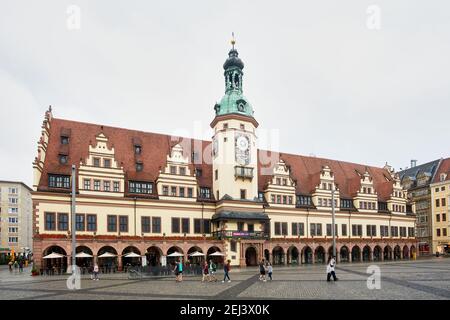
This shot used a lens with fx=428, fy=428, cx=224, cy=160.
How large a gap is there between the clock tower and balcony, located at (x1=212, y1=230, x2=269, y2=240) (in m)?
4.73

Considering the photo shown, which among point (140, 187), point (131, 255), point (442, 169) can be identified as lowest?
point (131, 255)

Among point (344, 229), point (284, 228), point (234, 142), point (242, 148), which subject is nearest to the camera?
point (234, 142)

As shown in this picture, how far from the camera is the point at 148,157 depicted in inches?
2190

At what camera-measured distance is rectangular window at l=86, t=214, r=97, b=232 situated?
47.7 m

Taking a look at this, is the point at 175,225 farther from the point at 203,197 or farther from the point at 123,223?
the point at 123,223

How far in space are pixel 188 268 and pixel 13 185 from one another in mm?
89064

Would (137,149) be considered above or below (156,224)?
above

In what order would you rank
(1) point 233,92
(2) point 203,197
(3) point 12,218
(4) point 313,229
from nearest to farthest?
(2) point 203,197 < (1) point 233,92 < (4) point 313,229 < (3) point 12,218

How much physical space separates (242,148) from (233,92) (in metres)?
8.02

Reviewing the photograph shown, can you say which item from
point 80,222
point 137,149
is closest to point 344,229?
point 137,149

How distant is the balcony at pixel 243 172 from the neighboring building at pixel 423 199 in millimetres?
45969
